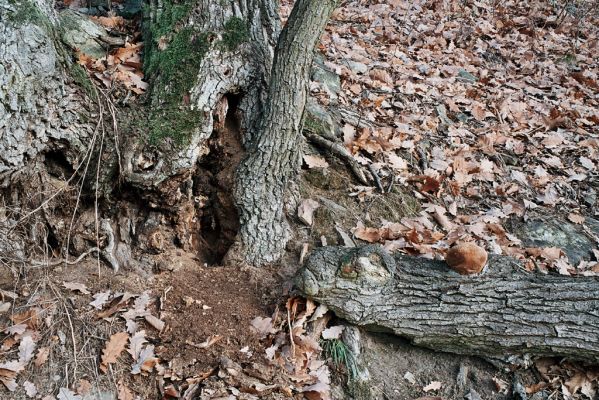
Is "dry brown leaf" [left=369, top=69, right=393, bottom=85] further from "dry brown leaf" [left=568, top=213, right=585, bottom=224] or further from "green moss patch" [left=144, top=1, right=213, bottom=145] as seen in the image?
"green moss patch" [left=144, top=1, right=213, bottom=145]

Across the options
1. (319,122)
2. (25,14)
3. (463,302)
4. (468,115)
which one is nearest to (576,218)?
(468,115)

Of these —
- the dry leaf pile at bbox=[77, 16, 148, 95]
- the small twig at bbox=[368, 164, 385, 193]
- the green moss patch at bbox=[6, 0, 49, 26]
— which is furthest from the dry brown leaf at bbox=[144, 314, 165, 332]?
the small twig at bbox=[368, 164, 385, 193]

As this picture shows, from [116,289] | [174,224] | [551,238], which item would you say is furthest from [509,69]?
[116,289]

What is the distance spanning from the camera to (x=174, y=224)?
3.97 m

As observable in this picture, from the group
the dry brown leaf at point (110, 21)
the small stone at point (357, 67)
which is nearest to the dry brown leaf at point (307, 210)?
the dry brown leaf at point (110, 21)

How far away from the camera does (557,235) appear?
15.4ft

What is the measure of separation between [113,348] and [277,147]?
1737 mm

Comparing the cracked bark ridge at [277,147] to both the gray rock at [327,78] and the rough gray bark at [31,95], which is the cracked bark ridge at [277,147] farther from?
the gray rock at [327,78]

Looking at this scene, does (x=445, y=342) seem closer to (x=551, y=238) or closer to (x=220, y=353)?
(x=220, y=353)

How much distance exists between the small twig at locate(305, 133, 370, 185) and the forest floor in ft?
0.24

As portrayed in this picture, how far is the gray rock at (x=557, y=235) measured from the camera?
15.1ft

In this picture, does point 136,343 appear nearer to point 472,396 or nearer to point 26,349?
point 26,349

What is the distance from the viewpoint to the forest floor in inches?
129

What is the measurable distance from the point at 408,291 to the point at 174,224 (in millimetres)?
1782
